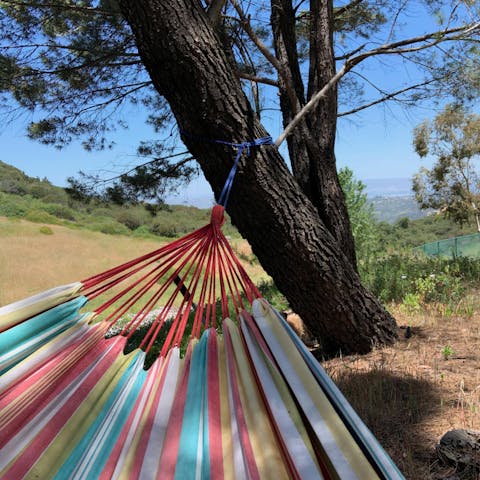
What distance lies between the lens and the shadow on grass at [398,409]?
116 centimetres

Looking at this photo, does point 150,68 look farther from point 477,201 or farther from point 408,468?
point 477,201

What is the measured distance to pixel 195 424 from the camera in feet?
2.77

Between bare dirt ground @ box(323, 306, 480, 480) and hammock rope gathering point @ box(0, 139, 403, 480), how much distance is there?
52 centimetres

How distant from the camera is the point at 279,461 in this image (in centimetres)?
72

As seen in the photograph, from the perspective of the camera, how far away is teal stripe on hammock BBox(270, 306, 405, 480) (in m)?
0.68

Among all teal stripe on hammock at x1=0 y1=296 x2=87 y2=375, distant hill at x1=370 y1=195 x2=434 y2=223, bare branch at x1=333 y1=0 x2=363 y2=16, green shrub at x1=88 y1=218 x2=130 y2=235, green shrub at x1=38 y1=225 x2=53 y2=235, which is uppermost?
bare branch at x1=333 y1=0 x2=363 y2=16

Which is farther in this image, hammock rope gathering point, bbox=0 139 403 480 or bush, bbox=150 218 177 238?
bush, bbox=150 218 177 238

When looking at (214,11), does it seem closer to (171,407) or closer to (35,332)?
(35,332)

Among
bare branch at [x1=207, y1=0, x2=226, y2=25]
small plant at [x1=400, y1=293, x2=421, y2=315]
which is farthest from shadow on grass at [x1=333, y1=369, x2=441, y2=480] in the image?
bare branch at [x1=207, y1=0, x2=226, y2=25]

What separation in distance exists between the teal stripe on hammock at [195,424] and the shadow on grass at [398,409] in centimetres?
59

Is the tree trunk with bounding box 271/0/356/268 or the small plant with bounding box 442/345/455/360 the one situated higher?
the tree trunk with bounding box 271/0/356/268

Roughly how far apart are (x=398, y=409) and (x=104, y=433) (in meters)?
0.95

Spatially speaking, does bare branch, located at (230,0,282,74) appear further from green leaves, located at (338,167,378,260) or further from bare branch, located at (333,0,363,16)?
green leaves, located at (338,167,378,260)

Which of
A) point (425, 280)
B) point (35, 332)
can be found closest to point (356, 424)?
point (35, 332)
